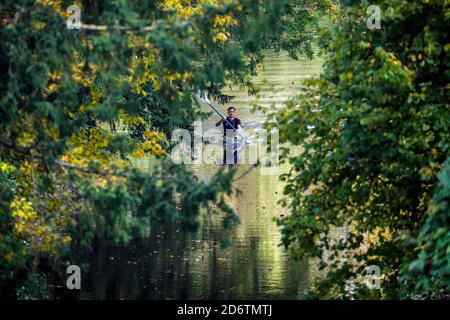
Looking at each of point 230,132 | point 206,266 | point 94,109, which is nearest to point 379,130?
point 94,109

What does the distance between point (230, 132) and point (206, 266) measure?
10.3 metres

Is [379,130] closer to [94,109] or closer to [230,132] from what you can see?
[94,109]

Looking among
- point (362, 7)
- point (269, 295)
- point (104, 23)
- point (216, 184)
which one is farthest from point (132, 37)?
point (269, 295)

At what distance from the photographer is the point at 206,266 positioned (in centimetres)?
2214

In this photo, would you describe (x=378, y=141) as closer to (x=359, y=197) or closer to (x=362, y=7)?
(x=359, y=197)

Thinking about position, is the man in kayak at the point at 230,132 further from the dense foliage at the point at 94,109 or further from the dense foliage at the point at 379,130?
the dense foliage at the point at 94,109

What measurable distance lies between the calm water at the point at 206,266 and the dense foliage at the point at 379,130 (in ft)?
7.14

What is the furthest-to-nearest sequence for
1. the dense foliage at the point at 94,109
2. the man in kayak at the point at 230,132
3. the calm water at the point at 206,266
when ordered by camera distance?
1. the man in kayak at the point at 230,132
2. the calm water at the point at 206,266
3. the dense foliage at the point at 94,109

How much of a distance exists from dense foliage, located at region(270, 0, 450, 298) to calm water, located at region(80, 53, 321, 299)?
7.14 feet

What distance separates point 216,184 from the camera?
499 inches

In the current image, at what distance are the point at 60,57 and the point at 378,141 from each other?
4288 mm

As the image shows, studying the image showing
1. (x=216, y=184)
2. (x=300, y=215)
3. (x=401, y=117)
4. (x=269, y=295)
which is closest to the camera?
(x=216, y=184)

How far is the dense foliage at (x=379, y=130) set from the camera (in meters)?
13.7

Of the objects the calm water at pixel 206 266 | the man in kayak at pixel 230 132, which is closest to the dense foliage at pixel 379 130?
the calm water at pixel 206 266
